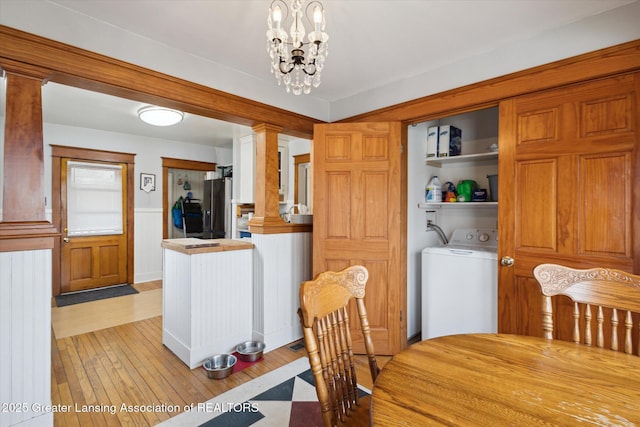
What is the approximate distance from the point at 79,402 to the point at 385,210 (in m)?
2.56

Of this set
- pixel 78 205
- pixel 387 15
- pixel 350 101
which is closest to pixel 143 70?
pixel 387 15

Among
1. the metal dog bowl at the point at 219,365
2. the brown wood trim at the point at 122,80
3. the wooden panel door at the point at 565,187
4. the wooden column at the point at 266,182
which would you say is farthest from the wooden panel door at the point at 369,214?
the metal dog bowl at the point at 219,365

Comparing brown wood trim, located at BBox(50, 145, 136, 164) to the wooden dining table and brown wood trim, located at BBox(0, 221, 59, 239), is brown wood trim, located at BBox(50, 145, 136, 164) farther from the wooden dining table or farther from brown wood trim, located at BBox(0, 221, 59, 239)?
the wooden dining table

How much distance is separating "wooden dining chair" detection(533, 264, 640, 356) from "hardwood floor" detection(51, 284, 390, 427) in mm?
1343

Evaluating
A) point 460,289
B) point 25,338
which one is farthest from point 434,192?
point 25,338

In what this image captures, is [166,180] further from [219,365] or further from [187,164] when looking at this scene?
[219,365]

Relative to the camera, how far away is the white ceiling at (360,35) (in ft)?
5.73

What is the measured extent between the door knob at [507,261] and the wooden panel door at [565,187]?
2 cm

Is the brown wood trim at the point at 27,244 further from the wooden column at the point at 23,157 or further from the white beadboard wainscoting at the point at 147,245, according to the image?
the white beadboard wainscoting at the point at 147,245

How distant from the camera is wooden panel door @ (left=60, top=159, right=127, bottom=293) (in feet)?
14.9

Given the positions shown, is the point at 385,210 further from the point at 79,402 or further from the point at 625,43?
the point at 79,402

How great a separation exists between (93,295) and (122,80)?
3788 mm

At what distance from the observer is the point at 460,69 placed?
7.86 ft

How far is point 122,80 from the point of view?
6.48ft
